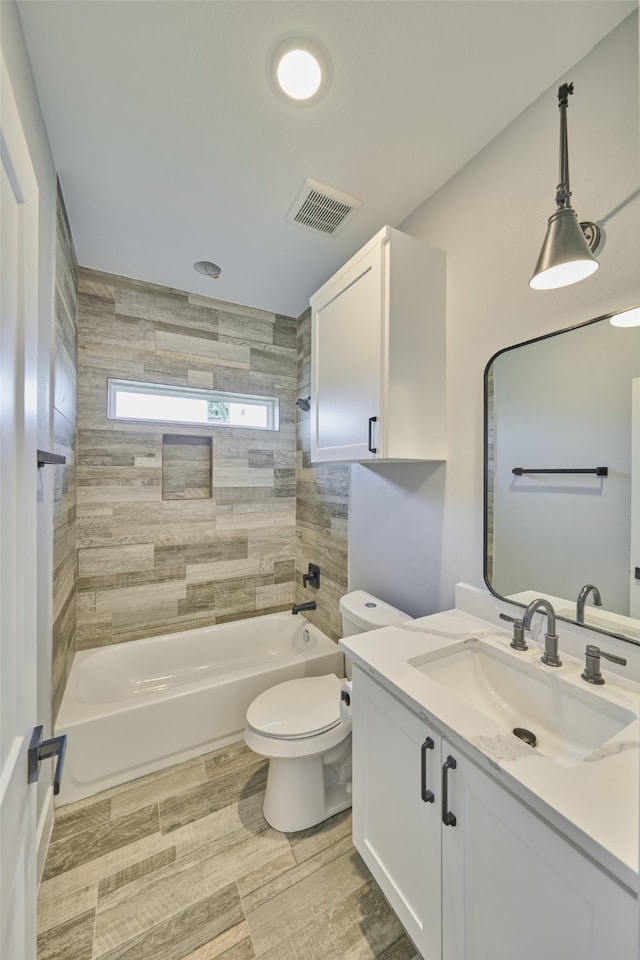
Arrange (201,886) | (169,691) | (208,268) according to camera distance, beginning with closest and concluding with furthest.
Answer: (201,886)
(169,691)
(208,268)

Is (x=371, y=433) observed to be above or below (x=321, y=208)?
below

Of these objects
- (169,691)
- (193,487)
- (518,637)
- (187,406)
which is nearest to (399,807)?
(518,637)

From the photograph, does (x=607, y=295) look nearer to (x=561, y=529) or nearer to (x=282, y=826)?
(x=561, y=529)

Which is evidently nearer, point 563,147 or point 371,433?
point 563,147

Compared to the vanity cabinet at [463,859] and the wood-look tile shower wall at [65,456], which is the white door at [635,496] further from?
the wood-look tile shower wall at [65,456]

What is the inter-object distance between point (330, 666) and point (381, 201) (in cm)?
253

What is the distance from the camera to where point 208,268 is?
7.20 feet

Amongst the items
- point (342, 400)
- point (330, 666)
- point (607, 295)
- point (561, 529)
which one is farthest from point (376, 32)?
point (330, 666)

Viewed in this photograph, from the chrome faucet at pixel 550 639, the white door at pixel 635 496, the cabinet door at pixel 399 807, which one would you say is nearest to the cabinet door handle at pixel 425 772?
the cabinet door at pixel 399 807

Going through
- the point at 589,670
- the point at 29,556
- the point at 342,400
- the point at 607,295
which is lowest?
the point at 589,670

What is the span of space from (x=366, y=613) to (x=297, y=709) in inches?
20.5

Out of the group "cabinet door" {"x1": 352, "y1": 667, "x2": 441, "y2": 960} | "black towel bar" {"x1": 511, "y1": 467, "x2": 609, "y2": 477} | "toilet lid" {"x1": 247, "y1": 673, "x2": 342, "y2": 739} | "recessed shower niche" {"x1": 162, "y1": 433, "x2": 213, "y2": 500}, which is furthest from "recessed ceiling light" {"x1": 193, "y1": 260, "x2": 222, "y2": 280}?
"toilet lid" {"x1": 247, "y1": 673, "x2": 342, "y2": 739}

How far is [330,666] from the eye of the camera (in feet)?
7.29

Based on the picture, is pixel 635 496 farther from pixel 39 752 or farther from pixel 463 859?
pixel 39 752
